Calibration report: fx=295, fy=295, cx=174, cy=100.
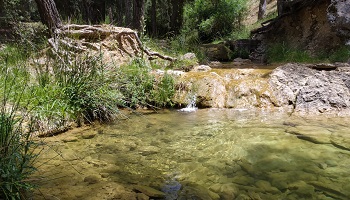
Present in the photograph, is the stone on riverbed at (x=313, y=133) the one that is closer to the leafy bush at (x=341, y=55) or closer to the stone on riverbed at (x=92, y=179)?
the stone on riverbed at (x=92, y=179)

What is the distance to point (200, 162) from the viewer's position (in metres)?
2.95

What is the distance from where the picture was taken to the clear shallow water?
234cm

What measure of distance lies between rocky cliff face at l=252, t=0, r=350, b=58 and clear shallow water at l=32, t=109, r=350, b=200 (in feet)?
15.9

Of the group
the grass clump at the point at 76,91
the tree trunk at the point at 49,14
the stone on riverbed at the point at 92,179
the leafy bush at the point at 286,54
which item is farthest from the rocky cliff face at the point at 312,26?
the stone on riverbed at the point at 92,179

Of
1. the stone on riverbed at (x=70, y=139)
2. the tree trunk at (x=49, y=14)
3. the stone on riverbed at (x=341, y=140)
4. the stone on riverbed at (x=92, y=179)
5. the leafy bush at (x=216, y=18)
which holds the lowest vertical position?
the stone on riverbed at (x=92, y=179)

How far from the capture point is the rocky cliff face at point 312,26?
25.9ft

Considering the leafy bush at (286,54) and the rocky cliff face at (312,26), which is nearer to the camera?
the rocky cliff face at (312,26)

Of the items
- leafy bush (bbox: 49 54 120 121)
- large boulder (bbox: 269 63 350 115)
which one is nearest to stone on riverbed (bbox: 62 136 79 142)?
leafy bush (bbox: 49 54 120 121)

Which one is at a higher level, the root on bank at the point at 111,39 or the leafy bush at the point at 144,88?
the root on bank at the point at 111,39

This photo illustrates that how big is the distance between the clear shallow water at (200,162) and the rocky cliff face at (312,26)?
4.83 m

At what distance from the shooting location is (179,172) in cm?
272

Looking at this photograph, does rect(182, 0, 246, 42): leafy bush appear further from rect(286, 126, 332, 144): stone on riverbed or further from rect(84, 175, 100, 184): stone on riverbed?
rect(84, 175, 100, 184): stone on riverbed

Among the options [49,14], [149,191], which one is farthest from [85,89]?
[49,14]

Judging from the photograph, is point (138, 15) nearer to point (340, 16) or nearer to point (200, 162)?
point (340, 16)
